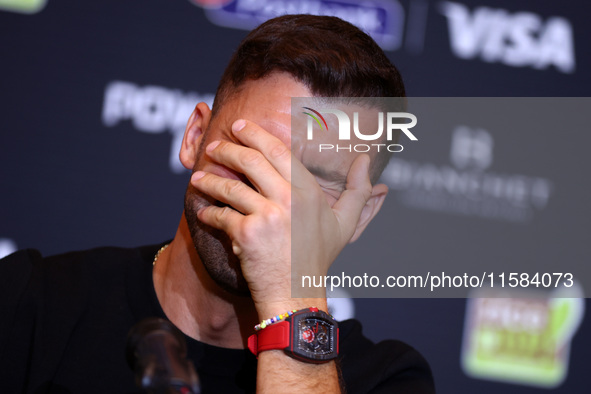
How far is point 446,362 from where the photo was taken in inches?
98.4

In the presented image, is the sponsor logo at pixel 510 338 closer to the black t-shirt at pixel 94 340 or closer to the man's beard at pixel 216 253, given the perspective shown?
the black t-shirt at pixel 94 340

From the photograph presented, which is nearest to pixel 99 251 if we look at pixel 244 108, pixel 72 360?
pixel 72 360

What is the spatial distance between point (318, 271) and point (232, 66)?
0.65 meters

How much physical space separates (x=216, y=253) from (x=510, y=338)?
1.58 meters

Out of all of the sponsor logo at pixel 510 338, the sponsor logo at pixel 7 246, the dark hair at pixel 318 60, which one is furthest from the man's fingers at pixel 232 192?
the sponsor logo at pixel 510 338

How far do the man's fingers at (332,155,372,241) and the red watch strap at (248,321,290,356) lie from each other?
0.26 m

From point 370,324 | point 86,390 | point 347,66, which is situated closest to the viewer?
point 86,390

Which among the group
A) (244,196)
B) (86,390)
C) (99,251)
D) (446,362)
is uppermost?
(244,196)

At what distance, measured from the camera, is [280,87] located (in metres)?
1.45

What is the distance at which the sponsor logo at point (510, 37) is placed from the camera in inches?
102

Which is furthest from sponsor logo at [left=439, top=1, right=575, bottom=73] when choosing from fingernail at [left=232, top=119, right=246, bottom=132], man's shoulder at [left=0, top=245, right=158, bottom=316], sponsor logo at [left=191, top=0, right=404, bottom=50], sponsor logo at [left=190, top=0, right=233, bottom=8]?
man's shoulder at [left=0, top=245, right=158, bottom=316]

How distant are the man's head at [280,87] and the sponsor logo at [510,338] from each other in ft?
3.61

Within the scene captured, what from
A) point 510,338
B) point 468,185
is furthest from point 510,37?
point 510,338

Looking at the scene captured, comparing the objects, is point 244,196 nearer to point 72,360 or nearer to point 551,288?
point 72,360
